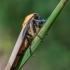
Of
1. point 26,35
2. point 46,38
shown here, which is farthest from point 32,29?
point 46,38

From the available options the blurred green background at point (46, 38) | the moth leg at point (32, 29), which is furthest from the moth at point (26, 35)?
the blurred green background at point (46, 38)

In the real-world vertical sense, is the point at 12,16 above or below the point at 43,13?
below

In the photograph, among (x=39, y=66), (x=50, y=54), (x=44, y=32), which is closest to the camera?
(x=44, y=32)

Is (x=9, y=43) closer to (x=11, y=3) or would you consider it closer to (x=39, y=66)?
(x=11, y=3)

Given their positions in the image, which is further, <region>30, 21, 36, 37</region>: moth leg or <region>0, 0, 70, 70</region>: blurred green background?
<region>0, 0, 70, 70</region>: blurred green background

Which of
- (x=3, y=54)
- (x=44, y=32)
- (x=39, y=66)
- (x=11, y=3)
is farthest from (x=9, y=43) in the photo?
(x=44, y=32)

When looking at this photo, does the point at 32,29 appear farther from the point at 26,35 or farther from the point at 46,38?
the point at 46,38

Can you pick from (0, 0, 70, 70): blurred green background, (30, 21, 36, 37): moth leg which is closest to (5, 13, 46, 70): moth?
(30, 21, 36, 37): moth leg

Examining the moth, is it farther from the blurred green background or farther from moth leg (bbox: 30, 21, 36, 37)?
the blurred green background
